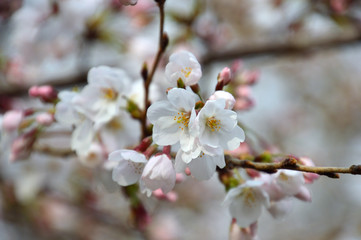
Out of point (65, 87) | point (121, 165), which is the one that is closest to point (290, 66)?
point (65, 87)

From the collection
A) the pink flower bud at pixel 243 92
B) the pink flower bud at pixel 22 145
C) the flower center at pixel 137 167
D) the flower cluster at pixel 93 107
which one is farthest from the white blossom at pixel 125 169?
the pink flower bud at pixel 243 92

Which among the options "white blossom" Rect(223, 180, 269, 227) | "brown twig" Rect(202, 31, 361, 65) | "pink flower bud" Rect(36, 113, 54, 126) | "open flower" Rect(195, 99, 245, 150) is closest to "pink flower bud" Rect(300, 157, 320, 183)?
"white blossom" Rect(223, 180, 269, 227)

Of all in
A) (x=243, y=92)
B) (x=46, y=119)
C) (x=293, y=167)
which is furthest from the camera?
(x=243, y=92)

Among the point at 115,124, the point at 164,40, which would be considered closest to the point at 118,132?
the point at 115,124

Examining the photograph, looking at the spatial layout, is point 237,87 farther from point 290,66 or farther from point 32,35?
point 290,66

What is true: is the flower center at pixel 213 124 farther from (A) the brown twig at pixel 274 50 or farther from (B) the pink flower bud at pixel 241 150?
(A) the brown twig at pixel 274 50

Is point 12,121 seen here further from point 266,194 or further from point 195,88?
point 266,194
